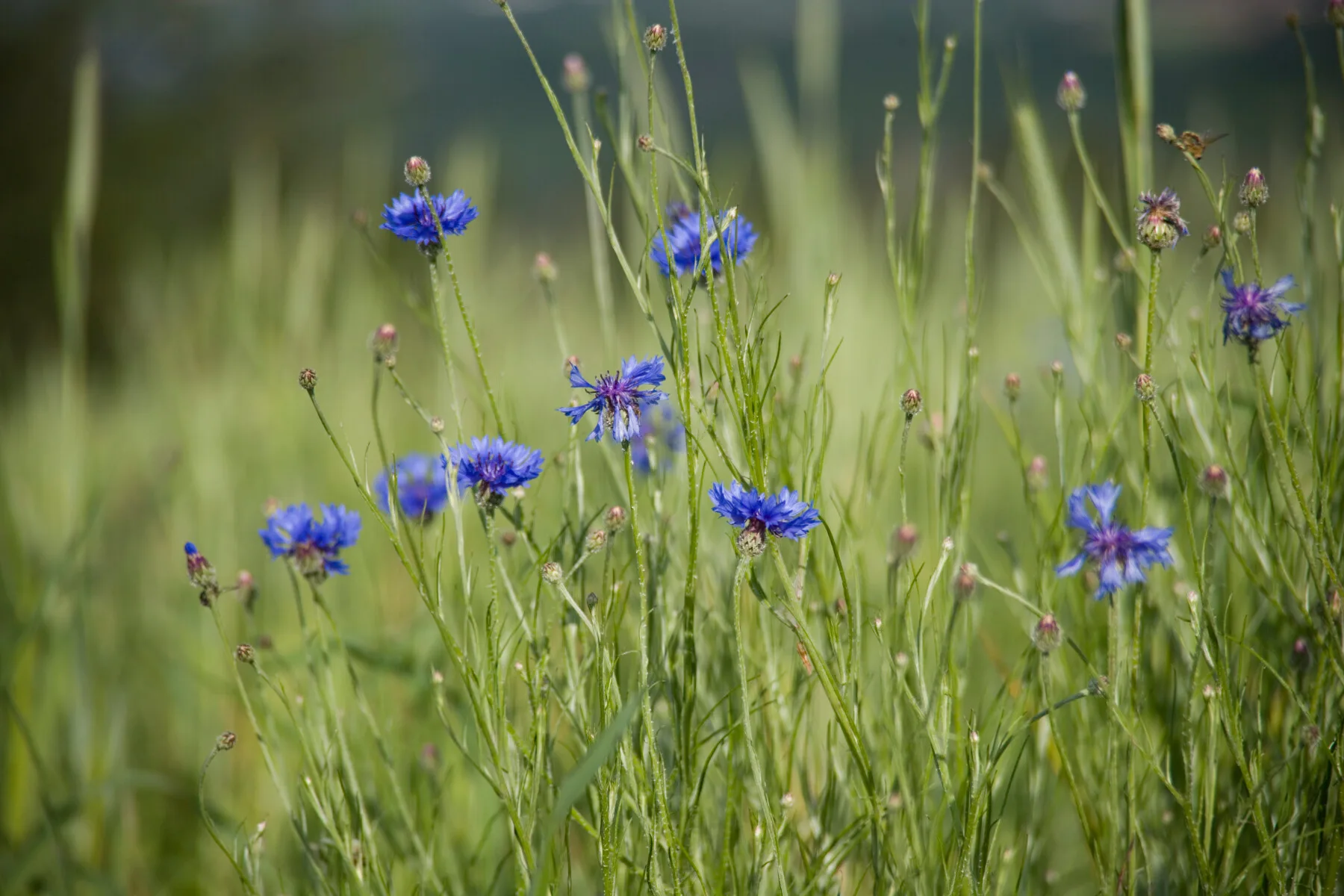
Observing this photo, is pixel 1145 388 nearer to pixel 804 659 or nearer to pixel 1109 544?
pixel 1109 544

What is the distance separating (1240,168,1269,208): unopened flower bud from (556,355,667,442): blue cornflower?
1.56 feet

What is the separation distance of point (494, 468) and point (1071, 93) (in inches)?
27.0

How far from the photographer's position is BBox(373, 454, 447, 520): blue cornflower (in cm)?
105

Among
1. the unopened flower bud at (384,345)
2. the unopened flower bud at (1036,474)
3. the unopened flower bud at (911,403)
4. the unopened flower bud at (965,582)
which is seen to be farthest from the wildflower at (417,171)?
→ the unopened flower bud at (1036,474)

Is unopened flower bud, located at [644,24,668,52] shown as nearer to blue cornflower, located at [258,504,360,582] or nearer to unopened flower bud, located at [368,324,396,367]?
unopened flower bud, located at [368,324,396,367]

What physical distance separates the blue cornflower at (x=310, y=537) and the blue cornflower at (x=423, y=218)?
0.26 metres

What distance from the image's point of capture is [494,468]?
2.40 ft

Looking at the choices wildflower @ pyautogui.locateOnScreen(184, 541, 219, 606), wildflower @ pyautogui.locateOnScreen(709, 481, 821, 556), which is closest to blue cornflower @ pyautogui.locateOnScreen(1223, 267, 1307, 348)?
wildflower @ pyautogui.locateOnScreen(709, 481, 821, 556)

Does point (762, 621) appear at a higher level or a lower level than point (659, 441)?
lower

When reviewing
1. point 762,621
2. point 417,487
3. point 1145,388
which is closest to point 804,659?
point 762,621

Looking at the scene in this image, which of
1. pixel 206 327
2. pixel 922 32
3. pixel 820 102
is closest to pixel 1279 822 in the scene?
pixel 922 32

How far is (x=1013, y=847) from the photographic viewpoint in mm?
837

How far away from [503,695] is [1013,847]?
1.59 ft

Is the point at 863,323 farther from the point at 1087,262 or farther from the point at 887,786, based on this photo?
the point at 887,786
